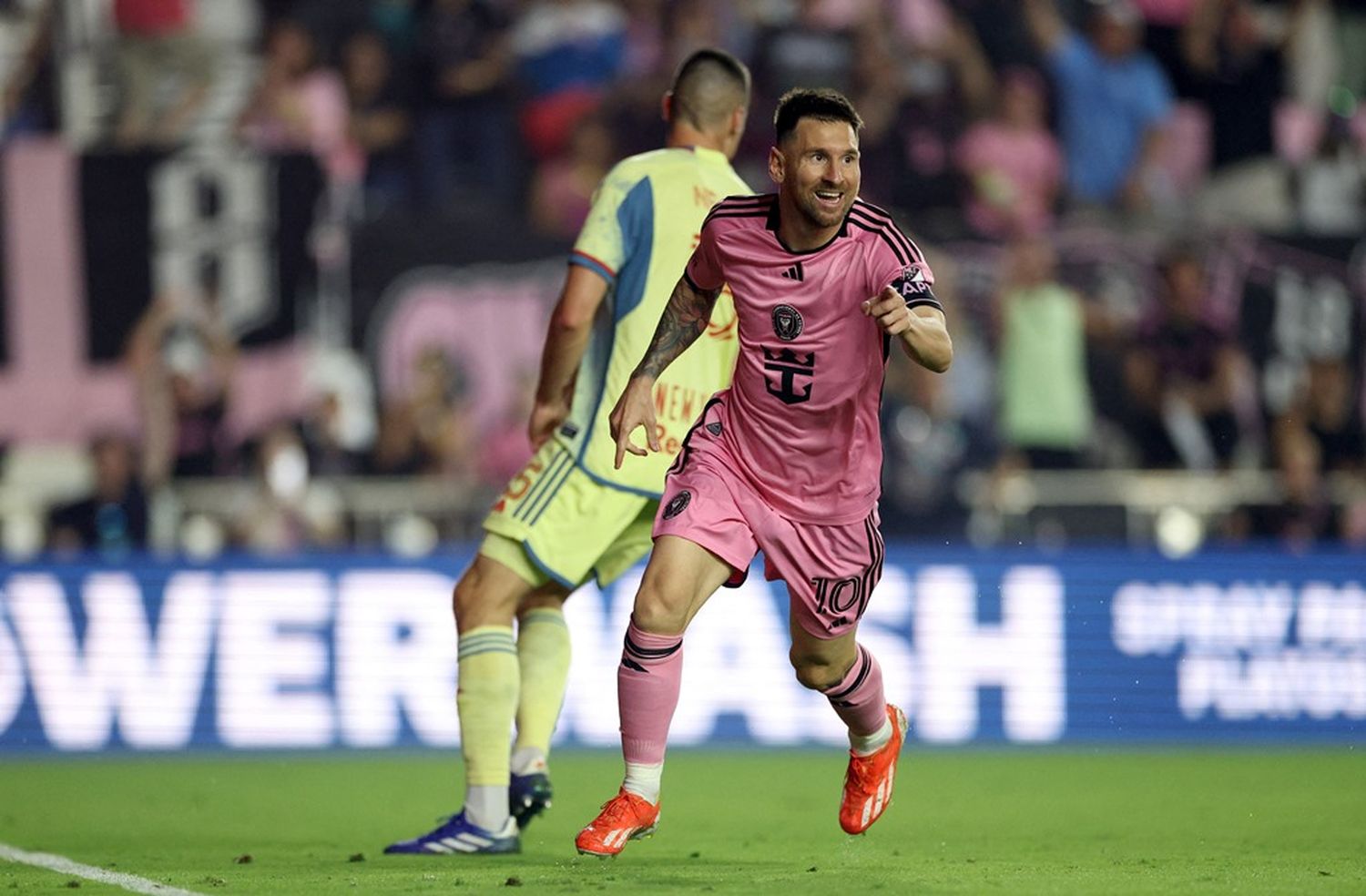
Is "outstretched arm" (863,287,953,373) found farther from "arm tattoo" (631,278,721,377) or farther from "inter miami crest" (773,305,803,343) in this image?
"arm tattoo" (631,278,721,377)

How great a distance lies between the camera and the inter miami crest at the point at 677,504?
646 centimetres

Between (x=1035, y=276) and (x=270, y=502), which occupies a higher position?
(x=1035, y=276)

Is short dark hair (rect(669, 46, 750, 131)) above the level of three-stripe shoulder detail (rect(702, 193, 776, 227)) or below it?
above

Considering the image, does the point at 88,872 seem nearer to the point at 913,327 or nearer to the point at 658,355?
the point at 658,355

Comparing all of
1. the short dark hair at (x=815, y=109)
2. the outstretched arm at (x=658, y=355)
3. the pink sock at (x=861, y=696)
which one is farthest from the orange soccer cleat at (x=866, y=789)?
the short dark hair at (x=815, y=109)

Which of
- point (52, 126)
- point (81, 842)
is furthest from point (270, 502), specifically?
point (81, 842)

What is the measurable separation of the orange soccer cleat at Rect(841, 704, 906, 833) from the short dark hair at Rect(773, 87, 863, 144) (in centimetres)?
219

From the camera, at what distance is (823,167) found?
6.21 metres

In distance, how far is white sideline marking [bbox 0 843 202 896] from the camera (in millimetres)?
6023

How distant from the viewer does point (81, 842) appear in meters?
7.85

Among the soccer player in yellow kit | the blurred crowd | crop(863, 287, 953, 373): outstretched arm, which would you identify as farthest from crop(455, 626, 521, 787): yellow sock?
the blurred crowd

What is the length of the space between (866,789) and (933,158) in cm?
937

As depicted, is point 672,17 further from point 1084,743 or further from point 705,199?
point 705,199

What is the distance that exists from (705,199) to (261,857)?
2759 millimetres
